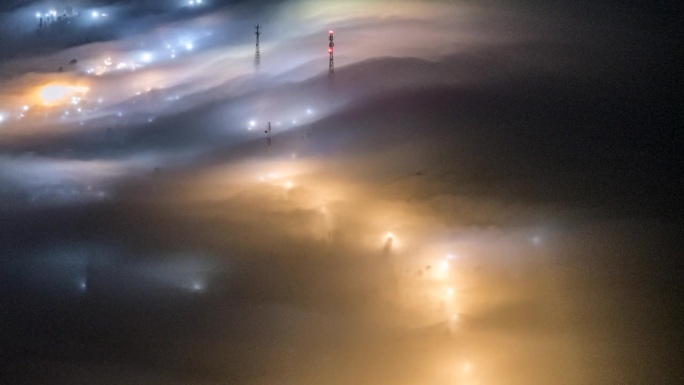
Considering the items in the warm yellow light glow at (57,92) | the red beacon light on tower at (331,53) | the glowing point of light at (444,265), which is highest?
the red beacon light on tower at (331,53)

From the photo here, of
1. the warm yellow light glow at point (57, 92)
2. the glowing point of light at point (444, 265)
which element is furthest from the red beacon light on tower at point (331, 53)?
the glowing point of light at point (444, 265)

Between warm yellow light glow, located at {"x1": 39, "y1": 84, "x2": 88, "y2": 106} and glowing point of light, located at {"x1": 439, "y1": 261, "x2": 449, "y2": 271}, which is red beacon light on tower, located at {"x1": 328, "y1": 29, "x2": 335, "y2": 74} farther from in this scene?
glowing point of light, located at {"x1": 439, "y1": 261, "x2": 449, "y2": 271}

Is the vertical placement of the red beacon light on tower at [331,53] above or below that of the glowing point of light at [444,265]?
above

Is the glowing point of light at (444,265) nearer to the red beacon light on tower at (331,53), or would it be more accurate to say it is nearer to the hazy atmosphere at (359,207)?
the hazy atmosphere at (359,207)

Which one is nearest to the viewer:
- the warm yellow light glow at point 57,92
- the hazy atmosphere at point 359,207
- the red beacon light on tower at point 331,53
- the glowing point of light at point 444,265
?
the hazy atmosphere at point 359,207

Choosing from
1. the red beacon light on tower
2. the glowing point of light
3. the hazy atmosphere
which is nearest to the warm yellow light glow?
the hazy atmosphere

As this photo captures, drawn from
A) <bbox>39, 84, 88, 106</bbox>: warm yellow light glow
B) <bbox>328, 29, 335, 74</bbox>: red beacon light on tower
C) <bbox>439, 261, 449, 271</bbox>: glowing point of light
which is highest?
<bbox>328, 29, 335, 74</bbox>: red beacon light on tower
